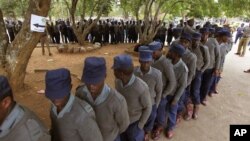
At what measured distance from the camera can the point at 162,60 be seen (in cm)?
375

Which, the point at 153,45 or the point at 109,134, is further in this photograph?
the point at 153,45

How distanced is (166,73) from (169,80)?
0.11m

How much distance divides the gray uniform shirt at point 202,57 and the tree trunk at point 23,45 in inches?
114

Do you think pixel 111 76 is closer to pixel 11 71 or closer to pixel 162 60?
pixel 11 71

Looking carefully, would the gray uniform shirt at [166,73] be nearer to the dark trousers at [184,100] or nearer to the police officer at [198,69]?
the dark trousers at [184,100]

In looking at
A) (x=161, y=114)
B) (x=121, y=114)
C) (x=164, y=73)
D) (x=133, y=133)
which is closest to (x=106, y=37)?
(x=161, y=114)

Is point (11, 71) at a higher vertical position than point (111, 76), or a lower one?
higher

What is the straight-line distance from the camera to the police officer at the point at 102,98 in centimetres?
215

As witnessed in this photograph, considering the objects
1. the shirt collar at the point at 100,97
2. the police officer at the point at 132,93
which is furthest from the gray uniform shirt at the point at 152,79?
the shirt collar at the point at 100,97

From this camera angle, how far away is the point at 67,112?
1.89 meters

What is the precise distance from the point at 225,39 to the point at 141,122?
10.8 ft

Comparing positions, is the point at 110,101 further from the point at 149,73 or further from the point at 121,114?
the point at 149,73

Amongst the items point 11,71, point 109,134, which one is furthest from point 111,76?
point 109,134

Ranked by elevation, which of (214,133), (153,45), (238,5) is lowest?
(214,133)
